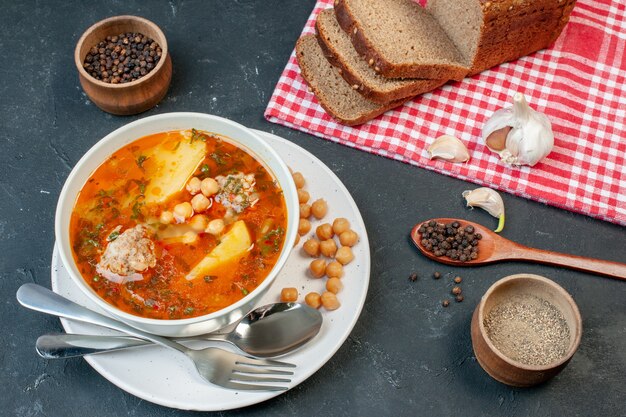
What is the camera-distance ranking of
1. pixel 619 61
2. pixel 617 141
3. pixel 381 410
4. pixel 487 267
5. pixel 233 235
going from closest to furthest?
pixel 233 235
pixel 381 410
pixel 487 267
pixel 617 141
pixel 619 61

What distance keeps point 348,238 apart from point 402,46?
120cm

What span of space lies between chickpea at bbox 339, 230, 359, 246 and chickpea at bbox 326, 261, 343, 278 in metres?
0.10

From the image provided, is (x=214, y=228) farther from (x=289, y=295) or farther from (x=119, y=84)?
(x=119, y=84)

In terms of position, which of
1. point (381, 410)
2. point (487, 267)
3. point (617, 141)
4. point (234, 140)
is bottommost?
point (381, 410)

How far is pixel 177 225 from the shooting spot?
2.97 meters

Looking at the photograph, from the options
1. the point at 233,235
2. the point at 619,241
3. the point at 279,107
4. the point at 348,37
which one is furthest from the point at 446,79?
the point at 233,235

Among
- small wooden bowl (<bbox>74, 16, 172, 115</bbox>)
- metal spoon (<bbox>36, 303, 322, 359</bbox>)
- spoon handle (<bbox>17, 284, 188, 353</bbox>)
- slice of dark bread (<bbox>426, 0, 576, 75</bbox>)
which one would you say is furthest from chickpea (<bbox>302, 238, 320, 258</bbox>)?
slice of dark bread (<bbox>426, 0, 576, 75</bbox>)

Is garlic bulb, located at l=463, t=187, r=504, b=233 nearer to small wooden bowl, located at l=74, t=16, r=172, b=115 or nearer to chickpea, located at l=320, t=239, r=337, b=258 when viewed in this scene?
chickpea, located at l=320, t=239, r=337, b=258

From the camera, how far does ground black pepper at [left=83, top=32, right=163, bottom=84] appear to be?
3727 mm

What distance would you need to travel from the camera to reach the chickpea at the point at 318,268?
314 centimetres

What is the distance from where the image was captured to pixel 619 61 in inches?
160

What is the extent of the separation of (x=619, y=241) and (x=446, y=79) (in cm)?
111

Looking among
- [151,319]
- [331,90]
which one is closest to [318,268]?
[151,319]

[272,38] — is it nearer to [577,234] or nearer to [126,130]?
[126,130]
